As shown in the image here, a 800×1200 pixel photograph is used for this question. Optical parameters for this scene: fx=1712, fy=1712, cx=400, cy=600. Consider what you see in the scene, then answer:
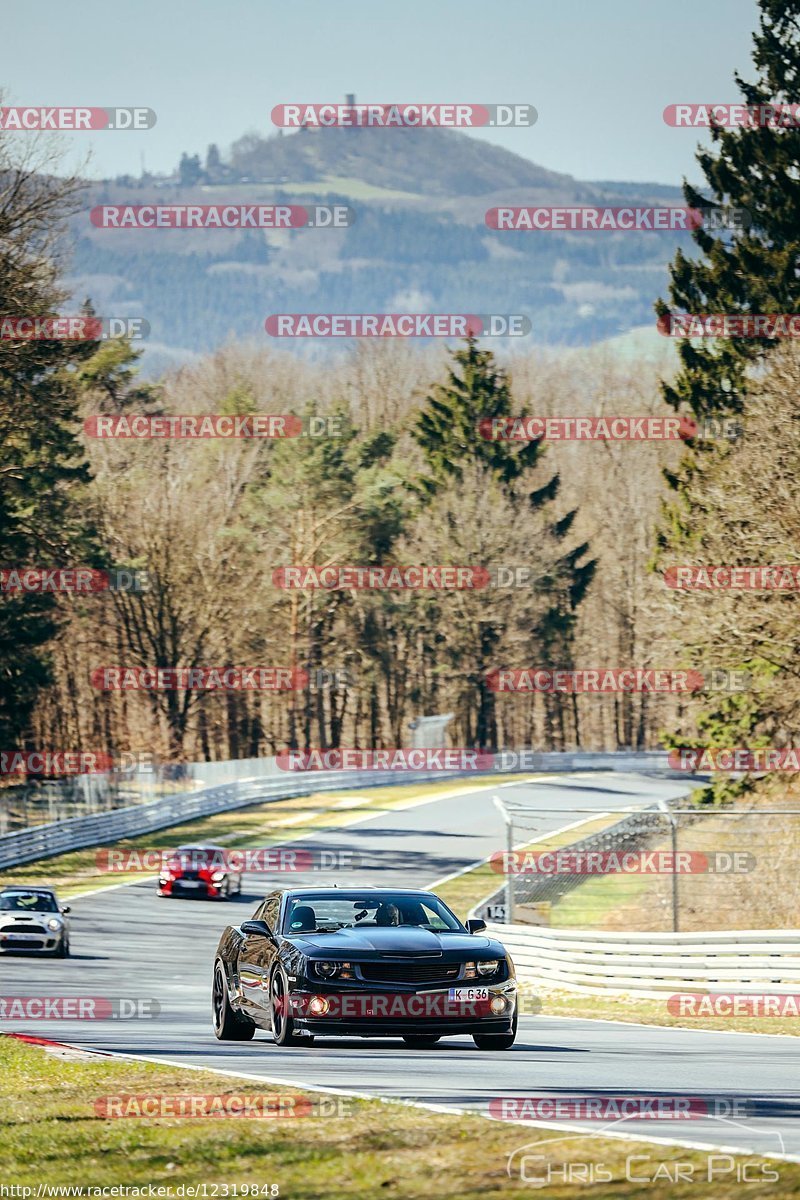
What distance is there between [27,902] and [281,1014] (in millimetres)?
17808

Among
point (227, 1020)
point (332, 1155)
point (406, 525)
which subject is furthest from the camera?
point (406, 525)

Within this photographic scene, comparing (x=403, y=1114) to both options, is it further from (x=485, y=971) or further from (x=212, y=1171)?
(x=485, y=971)

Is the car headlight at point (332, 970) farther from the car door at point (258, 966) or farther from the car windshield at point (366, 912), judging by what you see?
the car windshield at point (366, 912)

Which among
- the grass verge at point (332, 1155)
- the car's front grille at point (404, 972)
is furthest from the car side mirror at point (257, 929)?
the grass verge at point (332, 1155)

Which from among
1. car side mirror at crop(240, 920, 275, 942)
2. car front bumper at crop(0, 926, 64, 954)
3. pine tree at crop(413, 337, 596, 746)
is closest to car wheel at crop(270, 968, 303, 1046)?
car side mirror at crop(240, 920, 275, 942)

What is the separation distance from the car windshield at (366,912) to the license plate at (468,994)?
924 millimetres

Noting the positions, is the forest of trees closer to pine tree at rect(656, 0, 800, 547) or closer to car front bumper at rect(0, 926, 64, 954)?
pine tree at rect(656, 0, 800, 547)

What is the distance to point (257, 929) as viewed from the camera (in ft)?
45.8

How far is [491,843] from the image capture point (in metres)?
49.8

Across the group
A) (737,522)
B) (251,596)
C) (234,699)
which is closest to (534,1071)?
(737,522)

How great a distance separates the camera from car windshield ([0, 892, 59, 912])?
29.7m

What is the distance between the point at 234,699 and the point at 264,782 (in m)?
18.1

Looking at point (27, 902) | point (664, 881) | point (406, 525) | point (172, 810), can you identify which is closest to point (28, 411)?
point (27, 902)

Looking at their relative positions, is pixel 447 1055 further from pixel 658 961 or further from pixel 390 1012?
pixel 658 961
